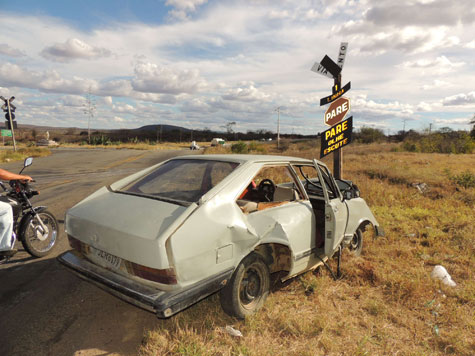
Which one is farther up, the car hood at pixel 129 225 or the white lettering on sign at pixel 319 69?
the white lettering on sign at pixel 319 69

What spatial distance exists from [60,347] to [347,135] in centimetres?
744

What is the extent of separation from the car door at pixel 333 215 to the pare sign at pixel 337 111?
442 centimetres

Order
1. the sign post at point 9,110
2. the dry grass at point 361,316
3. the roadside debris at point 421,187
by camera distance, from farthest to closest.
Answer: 1. the sign post at point 9,110
2. the roadside debris at point 421,187
3. the dry grass at point 361,316

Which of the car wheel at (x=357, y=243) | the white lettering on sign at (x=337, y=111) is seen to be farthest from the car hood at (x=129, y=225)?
the white lettering on sign at (x=337, y=111)

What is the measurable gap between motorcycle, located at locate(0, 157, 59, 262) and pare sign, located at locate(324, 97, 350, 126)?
6777mm

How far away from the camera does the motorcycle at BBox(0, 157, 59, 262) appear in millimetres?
4410

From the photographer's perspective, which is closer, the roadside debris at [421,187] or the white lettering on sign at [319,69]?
the white lettering on sign at [319,69]

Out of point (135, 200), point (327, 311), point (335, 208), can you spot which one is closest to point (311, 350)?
point (327, 311)

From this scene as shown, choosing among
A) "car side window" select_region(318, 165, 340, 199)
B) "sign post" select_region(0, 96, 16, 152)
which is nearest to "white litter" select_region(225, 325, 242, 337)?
"car side window" select_region(318, 165, 340, 199)

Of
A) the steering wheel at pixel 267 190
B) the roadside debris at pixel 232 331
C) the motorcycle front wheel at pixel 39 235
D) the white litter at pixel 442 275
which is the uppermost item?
the steering wheel at pixel 267 190

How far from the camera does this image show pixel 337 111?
8258 millimetres

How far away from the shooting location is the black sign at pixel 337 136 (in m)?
8.12

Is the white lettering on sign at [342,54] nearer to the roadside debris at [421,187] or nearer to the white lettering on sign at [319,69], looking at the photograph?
the white lettering on sign at [319,69]

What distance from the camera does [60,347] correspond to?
8.85ft
